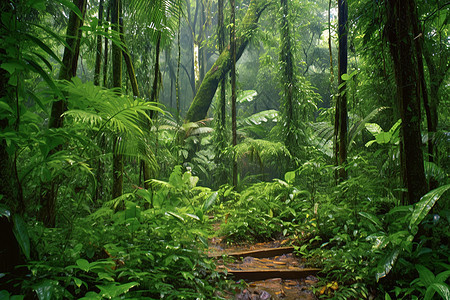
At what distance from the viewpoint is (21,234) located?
138cm

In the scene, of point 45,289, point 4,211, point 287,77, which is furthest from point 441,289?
point 287,77

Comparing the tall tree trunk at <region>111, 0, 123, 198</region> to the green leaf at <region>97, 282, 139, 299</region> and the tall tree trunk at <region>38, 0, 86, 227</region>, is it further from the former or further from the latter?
the green leaf at <region>97, 282, 139, 299</region>

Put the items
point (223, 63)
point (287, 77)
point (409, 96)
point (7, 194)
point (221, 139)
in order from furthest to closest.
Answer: point (223, 63), point (221, 139), point (287, 77), point (409, 96), point (7, 194)

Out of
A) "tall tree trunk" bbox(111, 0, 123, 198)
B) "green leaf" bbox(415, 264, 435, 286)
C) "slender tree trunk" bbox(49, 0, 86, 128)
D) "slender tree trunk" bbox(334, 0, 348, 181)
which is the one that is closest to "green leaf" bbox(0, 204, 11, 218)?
"slender tree trunk" bbox(49, 0, 86, 128)

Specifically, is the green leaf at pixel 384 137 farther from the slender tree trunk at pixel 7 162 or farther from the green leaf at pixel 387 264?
the slender tree trunk at pixel 7 162

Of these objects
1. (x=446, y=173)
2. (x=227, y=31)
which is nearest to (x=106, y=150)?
(x=446, y=173)

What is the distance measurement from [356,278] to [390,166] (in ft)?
3.40

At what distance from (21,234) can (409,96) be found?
2.44 meters

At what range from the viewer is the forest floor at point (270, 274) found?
215 cm

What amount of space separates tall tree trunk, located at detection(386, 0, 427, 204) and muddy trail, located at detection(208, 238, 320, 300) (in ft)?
3.40

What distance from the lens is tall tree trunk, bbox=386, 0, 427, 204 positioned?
1.97m

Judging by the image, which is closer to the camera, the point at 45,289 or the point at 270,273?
the point at 45,289

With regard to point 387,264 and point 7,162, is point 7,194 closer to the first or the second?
point 7,162

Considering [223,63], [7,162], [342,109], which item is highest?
[223,63]
